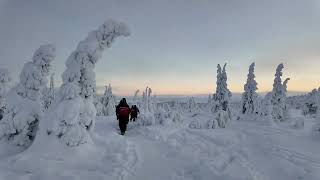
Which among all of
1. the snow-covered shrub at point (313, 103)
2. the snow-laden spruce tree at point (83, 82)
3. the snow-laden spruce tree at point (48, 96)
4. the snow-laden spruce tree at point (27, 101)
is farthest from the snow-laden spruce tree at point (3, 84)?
the snow-covered shrub at point (313, 103)

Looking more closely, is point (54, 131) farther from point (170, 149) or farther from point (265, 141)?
point (265, 141)

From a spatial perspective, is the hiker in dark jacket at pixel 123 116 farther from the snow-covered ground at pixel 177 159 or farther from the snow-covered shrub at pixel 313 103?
the snow-covered shrub at pixel 313 103

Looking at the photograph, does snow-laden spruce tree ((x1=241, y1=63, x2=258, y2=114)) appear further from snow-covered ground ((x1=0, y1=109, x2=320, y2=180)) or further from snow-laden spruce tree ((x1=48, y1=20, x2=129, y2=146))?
snow-laden spruce tree ((x1=48, y1=20, x2=129, y2=146))

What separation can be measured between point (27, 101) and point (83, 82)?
285 cm

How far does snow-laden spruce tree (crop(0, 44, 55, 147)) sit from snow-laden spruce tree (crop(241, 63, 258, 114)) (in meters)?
38.1

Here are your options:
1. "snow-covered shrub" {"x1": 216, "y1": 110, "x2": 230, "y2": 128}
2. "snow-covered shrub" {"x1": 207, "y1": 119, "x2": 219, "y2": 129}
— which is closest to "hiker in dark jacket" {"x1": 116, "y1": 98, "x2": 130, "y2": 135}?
"snow-covered shrub" {"x1": 207, "y1": 119, "x2": 219, "y2": 129}

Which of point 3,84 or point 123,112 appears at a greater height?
point 3,84

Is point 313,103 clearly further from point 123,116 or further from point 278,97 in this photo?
point 123,116

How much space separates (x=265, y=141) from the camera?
1449cm

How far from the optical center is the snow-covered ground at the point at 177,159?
1096cm

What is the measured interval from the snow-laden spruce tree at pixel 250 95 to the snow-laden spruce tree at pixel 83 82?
37788 millimetres

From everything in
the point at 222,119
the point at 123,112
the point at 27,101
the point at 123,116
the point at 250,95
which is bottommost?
the point at 222,119

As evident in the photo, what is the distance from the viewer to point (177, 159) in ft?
42.2

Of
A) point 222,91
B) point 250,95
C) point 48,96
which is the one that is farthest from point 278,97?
point 48,96
